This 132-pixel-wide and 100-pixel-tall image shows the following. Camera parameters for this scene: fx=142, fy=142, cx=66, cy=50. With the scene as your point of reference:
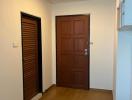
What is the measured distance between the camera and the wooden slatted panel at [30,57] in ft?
9.91

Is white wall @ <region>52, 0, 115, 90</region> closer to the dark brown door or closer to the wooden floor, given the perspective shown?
the wooden floor

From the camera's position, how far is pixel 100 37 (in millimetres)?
3758

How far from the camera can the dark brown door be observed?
9.91ft

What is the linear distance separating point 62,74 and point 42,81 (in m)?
0.74

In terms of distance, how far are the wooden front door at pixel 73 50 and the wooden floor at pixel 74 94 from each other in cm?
24

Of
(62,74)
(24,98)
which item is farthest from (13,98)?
(62,74)

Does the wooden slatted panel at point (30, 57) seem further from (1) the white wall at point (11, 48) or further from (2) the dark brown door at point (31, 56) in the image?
(1) the white wall at point (11, 48)

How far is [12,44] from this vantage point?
2.47 m

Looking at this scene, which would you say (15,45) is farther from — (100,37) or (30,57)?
(100,37)

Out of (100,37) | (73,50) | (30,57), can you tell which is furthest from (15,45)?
(100,37)

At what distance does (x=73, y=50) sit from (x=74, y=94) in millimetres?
1180

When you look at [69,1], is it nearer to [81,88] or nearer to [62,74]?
[62,74]

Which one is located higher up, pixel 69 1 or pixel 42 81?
pixel 69 1

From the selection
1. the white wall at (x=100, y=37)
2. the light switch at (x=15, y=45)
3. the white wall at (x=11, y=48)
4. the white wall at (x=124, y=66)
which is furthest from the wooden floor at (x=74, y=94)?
the light switch at (x=15, y=45)
